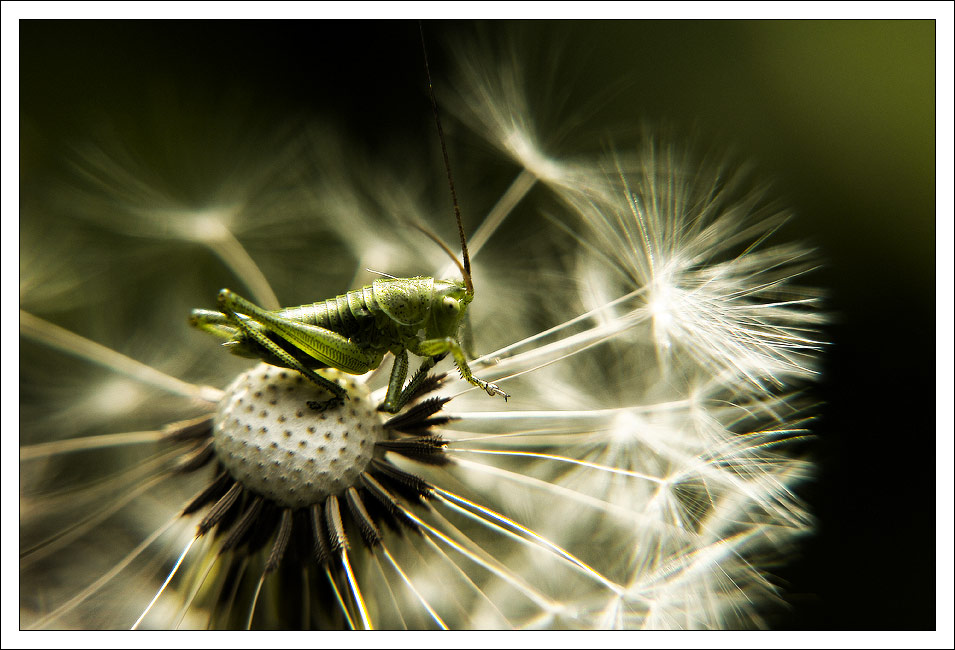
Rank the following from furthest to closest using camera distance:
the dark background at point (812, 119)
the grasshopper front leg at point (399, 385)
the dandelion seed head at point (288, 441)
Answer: the dark background at point (812, 119), the grasshopper front leg at point (399, 385), the dandelion seed head at point (288, 441)

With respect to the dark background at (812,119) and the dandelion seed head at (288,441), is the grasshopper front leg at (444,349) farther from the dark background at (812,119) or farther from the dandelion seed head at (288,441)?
the dark background at (812,119)

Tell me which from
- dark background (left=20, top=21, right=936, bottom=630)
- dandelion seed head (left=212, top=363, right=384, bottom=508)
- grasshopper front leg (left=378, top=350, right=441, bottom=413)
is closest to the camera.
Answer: dandelion seed head (left=212, top=363, right=384, bottom=508)

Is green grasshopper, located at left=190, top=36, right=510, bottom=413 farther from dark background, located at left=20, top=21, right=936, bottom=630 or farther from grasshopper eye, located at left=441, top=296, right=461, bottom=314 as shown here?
dark background, located at left=20, top=21, right=936, bottom=630

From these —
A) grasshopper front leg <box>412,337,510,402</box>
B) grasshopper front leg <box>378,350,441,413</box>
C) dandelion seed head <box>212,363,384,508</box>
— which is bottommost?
dandelion seed head <box>212,363,384,508</box>

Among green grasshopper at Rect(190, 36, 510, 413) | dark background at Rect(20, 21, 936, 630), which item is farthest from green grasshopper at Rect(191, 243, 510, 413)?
dark background at Rect(20, 21, 936, 630)

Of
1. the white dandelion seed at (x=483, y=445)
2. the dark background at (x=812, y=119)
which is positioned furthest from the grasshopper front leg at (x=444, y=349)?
the dark background at (x=812, y=119)

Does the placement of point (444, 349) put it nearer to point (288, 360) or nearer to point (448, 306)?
point (448, 306)

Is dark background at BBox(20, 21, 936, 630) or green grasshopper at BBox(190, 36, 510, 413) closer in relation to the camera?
green grasshopper at BBox(190, 36, 510, 413)

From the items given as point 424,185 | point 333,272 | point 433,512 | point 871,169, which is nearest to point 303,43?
point 424,185

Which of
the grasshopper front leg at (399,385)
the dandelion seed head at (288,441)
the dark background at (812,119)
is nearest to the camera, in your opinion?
the dandelion seed head at (288,441)
